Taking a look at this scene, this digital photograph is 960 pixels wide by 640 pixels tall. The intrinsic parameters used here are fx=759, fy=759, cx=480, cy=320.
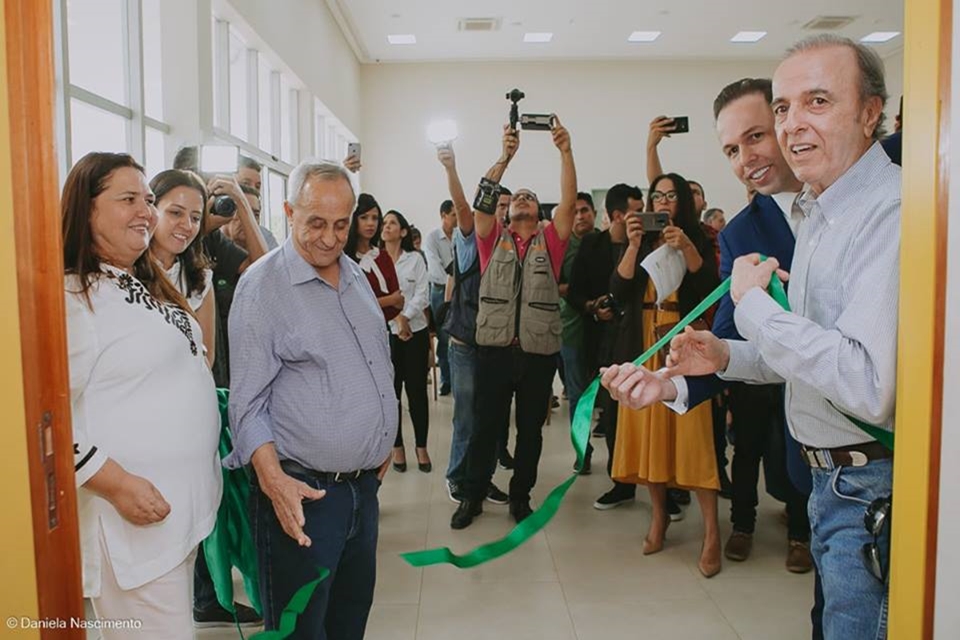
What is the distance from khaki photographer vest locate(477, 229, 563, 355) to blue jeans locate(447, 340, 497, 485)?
17 cm

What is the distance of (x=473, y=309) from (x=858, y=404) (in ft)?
9.52

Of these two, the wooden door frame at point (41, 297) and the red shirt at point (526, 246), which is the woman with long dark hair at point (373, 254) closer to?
the red shirt at point (526, 246)

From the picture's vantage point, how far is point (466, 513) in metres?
3.97

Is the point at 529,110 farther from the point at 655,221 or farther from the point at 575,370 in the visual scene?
the point at 655,221

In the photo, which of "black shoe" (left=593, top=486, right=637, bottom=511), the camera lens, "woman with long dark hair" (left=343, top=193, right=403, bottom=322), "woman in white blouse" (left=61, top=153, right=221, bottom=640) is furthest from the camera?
"woman with long dark hair" (left=343, top=193, right=403, bottom=322)

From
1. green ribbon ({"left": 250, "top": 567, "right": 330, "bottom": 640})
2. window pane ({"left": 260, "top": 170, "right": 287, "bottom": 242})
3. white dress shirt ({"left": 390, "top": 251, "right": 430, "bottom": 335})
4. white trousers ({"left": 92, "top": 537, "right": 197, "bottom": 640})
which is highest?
window pane ({"left": 260, "top": 170, "right": 287, "bottom": 242})

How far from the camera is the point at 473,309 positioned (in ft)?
13.2

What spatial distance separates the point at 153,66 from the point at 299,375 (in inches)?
174

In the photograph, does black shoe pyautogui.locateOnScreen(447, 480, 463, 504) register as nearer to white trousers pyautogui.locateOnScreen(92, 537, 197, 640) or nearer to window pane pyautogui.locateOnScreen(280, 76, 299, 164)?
white trousers pyautogui.locateOnScreen(92, 537, 197, 640)

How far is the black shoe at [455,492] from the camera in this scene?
13.9ft

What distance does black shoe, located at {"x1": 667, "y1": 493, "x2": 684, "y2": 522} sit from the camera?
159 inches

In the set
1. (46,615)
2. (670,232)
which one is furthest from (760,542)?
(46,615)

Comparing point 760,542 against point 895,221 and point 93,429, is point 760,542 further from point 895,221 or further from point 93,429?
point 93,429

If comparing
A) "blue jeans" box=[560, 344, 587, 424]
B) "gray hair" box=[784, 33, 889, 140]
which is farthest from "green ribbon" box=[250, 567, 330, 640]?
"blue jeans" box=[560, 344, 587, 424]
